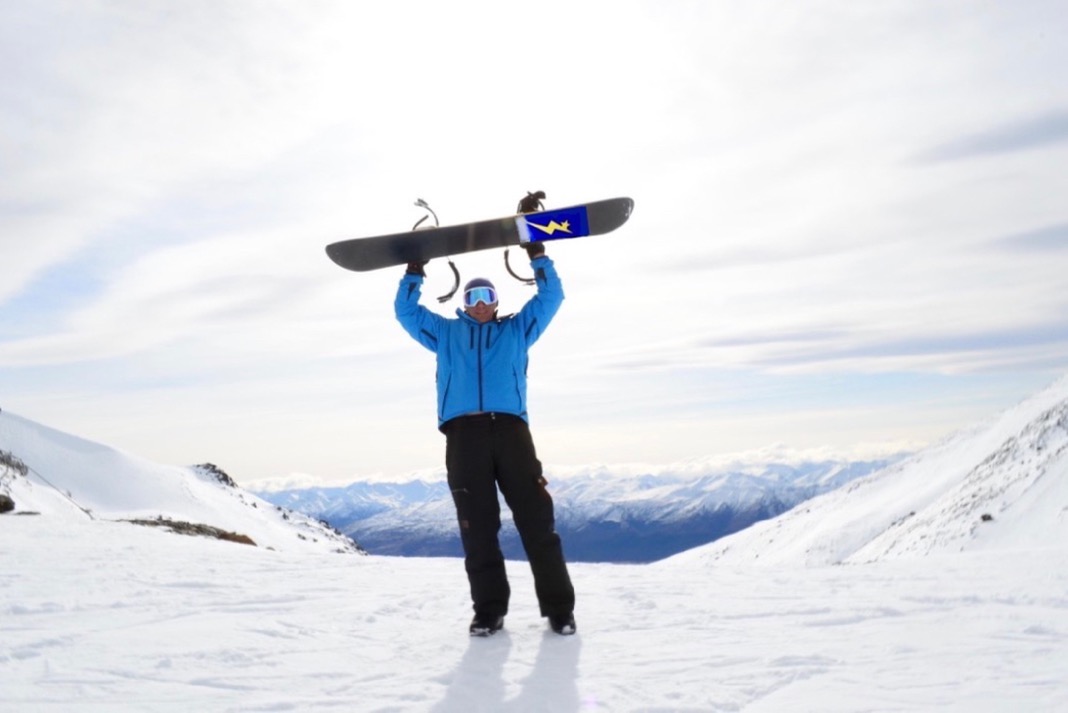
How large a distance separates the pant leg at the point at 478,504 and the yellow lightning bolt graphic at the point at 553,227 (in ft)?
9.74

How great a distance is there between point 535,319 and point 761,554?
121 meters

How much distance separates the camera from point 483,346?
6438mm

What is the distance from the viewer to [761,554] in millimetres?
117938

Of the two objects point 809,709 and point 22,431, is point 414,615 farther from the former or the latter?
point 22,431

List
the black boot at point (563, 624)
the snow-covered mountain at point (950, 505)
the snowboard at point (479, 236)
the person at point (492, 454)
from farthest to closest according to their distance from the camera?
the snow-covered mountain at point (950, 505), the snowboard at point (479, 236), the person at point (492, 454), the black boot at point (563, 624)

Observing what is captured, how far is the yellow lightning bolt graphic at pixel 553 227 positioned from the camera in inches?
332

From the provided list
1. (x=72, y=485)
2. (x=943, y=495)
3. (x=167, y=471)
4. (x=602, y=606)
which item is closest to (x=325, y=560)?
(x=602, y=606)

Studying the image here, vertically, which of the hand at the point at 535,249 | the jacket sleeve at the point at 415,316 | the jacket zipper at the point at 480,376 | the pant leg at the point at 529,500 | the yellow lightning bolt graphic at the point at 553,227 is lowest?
the pant leg at the point at 529,500

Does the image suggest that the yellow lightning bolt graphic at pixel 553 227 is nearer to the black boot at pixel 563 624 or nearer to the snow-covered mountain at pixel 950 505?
the black boot at pixel 563 624

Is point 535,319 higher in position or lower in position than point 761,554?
higher

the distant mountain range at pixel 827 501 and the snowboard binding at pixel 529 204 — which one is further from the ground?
the snowboard binding at pixel 529 204

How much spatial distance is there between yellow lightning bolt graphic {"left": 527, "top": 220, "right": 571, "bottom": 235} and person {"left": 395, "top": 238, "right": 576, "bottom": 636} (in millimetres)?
2040

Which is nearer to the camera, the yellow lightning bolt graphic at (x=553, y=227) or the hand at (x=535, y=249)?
the hand at (x=535, y=249)

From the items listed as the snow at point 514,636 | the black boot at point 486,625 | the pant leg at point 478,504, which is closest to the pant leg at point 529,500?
the pant leg at point 478,504
